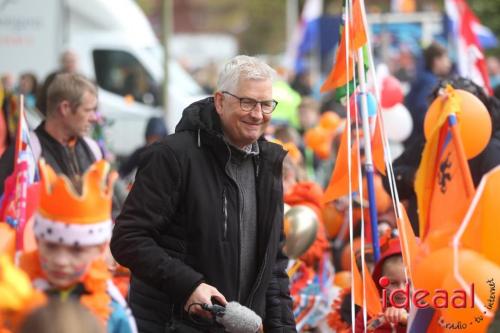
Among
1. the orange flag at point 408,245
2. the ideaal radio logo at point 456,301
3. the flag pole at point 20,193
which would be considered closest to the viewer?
the ideaal radio logo at point 456,301

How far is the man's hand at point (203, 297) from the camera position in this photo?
4.93 m

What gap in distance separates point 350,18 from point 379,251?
123 centimetres

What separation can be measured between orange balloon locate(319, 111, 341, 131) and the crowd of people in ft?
19.4

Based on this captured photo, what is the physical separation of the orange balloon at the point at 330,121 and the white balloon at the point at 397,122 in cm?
283

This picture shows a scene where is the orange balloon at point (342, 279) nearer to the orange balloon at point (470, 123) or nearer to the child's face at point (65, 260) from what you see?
the orange balloon at point (470, 123)

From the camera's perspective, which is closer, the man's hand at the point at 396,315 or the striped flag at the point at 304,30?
the man's hand at the point at 396,315

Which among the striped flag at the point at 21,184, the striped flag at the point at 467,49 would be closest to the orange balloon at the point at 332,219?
the striped flag at the point at 467,49

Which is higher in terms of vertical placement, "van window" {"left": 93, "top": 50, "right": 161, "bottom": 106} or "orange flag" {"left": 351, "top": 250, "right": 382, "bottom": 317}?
"orange flag" {"left": 351, "top": 250, "right": 382, "bottom": 317}

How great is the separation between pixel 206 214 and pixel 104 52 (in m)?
15.1

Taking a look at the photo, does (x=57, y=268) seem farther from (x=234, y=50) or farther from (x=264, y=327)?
(x=234, y=50)

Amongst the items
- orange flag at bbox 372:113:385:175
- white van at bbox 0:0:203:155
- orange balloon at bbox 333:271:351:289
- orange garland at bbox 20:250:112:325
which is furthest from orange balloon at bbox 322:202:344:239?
white van at bbox 0:0:203:155

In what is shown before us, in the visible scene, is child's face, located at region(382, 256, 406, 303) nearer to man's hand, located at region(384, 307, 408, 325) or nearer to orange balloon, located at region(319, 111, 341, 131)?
man's hand, located at region(384, 307, 408, 325)

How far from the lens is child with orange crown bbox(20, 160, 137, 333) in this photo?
4.35 meters

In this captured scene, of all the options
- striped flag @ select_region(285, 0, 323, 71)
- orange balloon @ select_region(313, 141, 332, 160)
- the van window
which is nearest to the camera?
orange balloon @ select_region(313, 141, 332, 160)
